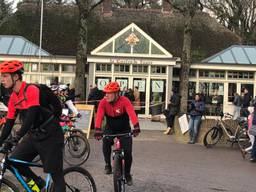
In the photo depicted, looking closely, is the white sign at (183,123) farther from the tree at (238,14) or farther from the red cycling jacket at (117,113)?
the tree at (238,14)

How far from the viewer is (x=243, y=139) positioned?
1534 cm

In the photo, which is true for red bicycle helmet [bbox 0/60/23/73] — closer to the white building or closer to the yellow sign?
the yellow sign

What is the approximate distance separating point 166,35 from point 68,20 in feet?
23.9

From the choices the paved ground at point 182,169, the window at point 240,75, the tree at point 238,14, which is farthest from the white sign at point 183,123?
the tree at point 238,14

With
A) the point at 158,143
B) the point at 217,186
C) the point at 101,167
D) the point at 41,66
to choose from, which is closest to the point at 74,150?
the point at 101,167

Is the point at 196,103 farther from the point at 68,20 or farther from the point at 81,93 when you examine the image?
the point at 68,20

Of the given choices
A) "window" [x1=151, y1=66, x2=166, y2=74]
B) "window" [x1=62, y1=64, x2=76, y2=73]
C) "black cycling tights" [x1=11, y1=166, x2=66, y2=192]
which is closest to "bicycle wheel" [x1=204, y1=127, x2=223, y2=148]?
"black cycling tights" [x1=11, y1=166, x2=66, y2=192]

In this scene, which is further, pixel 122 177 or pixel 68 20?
pixel 68 20

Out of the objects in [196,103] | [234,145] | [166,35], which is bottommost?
[234,145]

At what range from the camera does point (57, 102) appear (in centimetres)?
579

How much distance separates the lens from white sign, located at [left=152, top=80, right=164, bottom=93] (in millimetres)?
29156

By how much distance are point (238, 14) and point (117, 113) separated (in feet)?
129

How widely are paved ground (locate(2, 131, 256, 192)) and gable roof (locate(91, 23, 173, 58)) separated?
13.4m

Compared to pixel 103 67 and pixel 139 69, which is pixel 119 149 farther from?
pixel 103 67
